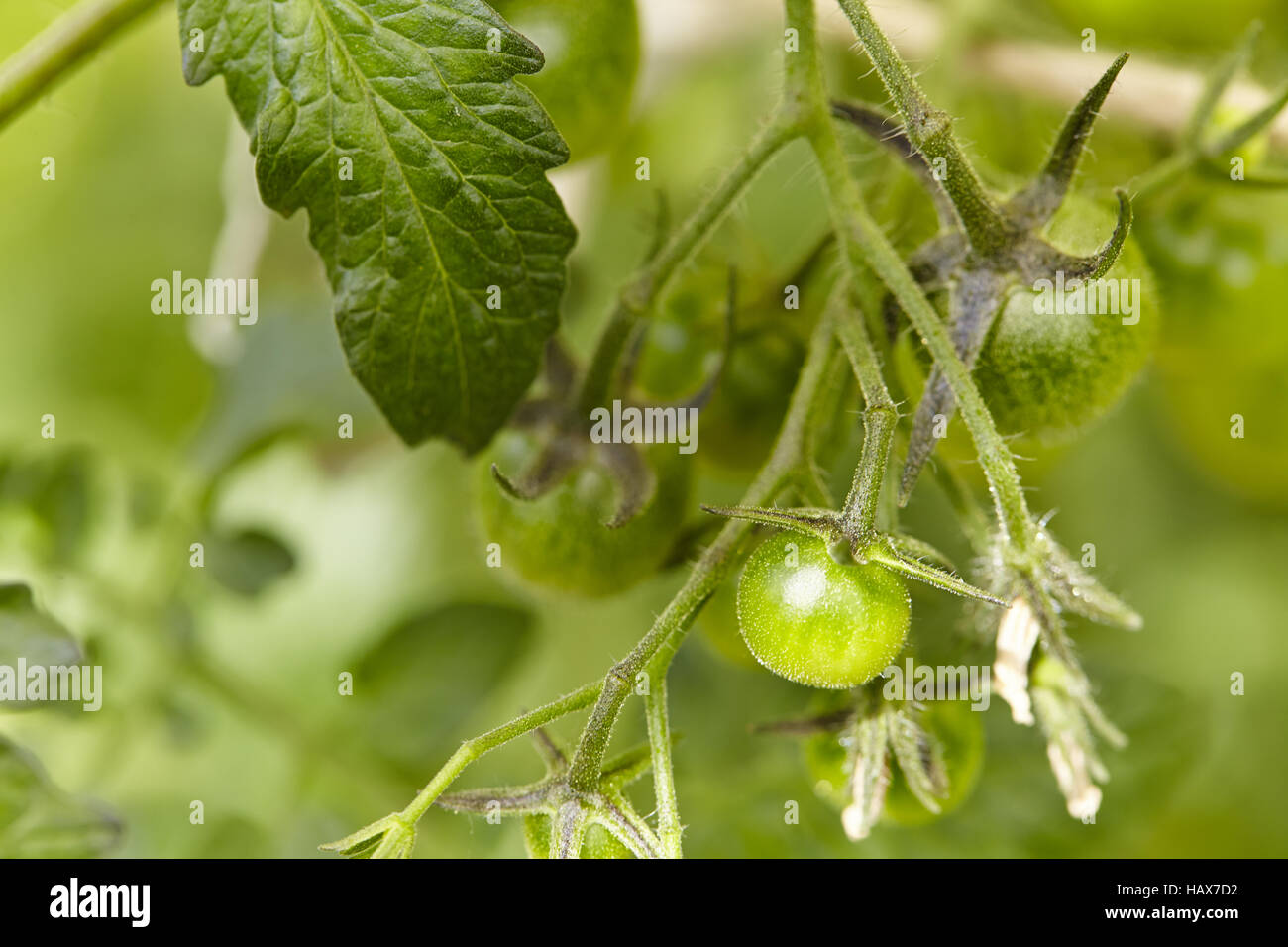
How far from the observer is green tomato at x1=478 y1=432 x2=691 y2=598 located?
0.70 meters

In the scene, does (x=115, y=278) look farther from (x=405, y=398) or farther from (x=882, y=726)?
(x=882, y=726)

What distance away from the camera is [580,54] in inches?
27.0

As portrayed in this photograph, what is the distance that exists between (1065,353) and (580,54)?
12.6 inches

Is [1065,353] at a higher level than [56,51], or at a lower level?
lower

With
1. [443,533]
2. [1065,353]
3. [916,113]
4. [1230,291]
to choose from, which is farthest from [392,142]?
[443,533]

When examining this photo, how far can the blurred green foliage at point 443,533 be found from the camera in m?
0.90

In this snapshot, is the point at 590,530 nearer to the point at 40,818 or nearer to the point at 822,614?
the point at 822,614

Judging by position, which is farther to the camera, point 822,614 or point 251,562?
point 251,562

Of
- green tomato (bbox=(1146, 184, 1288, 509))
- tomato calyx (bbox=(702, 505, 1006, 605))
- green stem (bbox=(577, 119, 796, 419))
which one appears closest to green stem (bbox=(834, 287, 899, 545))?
tomato calyx (bbox=(702, 505, 1006, 605))

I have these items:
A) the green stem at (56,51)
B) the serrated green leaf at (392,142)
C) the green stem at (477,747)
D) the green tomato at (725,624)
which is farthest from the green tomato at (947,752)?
the green stem at (56,51)

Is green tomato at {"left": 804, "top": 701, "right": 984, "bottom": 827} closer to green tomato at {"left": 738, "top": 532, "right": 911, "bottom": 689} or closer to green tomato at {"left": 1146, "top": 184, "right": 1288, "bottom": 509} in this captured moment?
green tomato at {"left": 738, "top": 532, "right": 911, "bottom": 689}

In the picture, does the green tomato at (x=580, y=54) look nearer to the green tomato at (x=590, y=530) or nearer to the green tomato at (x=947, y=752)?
the green tomato at (x=590, y=530)

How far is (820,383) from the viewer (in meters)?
0.63

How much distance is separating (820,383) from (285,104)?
30cm
